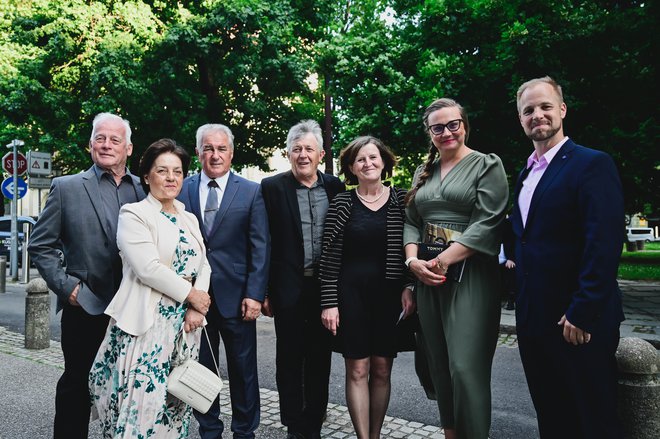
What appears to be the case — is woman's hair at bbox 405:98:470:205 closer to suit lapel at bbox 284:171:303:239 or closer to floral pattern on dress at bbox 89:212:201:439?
suit lapel at bbox 284:171:303:239

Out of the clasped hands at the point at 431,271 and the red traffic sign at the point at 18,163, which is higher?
the red traffic sign at the point at 18,163

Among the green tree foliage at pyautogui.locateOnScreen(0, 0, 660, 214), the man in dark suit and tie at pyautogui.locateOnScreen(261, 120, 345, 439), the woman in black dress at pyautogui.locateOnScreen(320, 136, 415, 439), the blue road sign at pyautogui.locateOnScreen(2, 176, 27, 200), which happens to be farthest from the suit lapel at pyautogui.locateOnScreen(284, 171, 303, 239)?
the blue road sign at pyautogui.locateOnScreen(2, 176, 27, 200)

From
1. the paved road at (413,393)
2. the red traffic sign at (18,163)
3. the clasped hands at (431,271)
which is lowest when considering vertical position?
the paved road at (413,393)

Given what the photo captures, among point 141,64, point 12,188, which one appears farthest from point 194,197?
point 141,64

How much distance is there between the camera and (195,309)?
3203mm

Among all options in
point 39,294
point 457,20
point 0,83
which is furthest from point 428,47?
point 0,83

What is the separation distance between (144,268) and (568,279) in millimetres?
2202

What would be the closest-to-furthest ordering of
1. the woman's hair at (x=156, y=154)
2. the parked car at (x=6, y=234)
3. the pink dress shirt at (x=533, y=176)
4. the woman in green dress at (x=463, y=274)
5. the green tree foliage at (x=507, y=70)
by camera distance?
the pink dress shirt at (x=533, y=176) < the woman in green dress at (x=463, y=274) < the woman's hair at (x=156, y=154) < the green tree foliage at (x=507, y=70) < the parked car at (x=6, y=234)

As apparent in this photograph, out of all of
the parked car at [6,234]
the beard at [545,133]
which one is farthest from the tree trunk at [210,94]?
the beard at [545,133]

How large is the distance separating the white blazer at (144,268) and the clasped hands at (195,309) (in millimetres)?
89

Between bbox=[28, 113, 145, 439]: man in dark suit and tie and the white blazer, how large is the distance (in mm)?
362

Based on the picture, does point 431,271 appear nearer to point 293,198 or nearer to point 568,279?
point 568,279

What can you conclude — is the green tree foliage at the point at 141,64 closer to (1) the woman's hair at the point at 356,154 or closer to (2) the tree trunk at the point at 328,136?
(2) the tree trunk at the point at 328,136

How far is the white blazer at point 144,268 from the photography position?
2.96 meters
